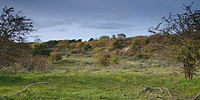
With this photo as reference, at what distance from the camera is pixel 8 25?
10.3 m

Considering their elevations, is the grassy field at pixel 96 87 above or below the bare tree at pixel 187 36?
below

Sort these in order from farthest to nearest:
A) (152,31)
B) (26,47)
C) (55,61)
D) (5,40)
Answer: (55,61), (26,47), (5,40), (152,31)

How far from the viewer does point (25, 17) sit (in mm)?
10727

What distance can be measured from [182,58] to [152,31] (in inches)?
87.1

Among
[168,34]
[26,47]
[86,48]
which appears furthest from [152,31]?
[86,48]

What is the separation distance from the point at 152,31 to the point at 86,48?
143 ft

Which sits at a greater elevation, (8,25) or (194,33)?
(8,25)

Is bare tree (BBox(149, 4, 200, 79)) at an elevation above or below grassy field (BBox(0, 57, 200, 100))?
above

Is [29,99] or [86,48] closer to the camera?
[29,99]

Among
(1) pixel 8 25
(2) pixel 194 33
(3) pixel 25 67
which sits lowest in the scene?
(3) pixel 25 67

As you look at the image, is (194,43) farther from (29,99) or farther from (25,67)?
(25,67)

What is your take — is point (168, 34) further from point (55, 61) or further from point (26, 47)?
point (55, 61)

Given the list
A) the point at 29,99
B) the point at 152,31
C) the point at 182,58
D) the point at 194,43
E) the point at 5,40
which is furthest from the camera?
the point at 5,40

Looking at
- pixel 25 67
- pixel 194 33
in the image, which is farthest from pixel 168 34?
pixel 25 67
